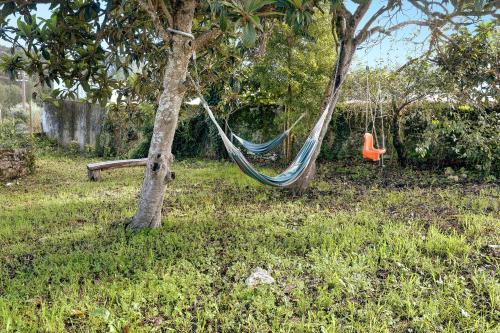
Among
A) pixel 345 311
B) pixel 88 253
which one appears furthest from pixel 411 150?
pixel 88 253

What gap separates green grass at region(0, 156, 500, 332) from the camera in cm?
161

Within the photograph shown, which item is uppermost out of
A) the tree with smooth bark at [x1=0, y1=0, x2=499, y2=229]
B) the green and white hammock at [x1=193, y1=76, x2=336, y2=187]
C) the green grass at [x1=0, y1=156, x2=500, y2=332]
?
the tree with smooth bark at [x1=0, y1=0, x2=499, y2=229]

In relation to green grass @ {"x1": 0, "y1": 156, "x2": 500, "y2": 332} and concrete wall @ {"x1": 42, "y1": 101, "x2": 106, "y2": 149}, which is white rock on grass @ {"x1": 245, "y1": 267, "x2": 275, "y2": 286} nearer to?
green grass @ {"x1": 0, "y1": 156, "x2": 500, "y2": 332}

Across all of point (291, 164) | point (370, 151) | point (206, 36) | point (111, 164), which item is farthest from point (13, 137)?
point (370, 151)

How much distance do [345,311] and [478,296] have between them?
715 mm

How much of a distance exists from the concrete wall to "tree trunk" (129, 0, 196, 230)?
6.74 meters

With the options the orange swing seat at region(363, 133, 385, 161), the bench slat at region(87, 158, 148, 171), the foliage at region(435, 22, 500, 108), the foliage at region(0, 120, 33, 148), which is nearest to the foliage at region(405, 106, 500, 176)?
the foliage at region(435, 22, 500, 108)

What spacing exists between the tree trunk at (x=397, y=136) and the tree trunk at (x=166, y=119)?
12.3ft

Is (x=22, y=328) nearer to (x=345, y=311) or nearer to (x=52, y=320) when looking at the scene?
(x=52, y=320)

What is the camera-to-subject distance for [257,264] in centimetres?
214

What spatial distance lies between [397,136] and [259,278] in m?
4.36

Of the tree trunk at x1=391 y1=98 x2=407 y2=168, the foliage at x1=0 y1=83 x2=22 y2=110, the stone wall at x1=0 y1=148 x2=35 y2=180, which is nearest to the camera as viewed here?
the stone wall at x1=0 y1=148 x2=35 y2=180

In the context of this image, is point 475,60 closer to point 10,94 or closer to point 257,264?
point 257,264

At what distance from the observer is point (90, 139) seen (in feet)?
29.1
